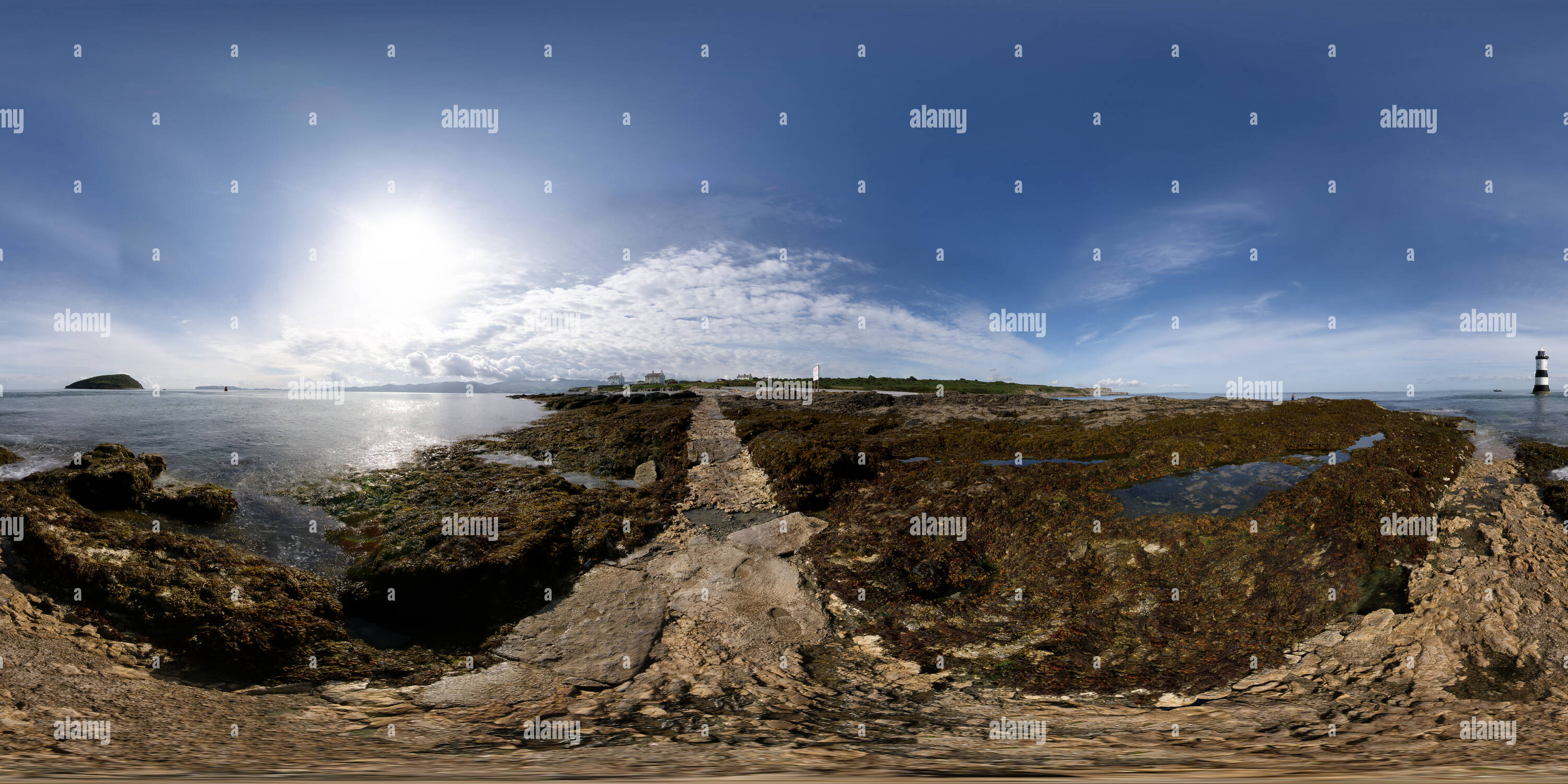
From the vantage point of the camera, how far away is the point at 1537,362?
6569 cm

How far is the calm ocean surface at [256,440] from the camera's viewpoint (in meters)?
14.7

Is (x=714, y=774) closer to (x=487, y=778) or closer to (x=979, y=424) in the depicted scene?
(x=487, y=778)

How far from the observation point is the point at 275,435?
3041cm

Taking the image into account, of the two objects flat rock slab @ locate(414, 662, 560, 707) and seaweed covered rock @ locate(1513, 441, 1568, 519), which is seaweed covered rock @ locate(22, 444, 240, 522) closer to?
flat rock slab @ locate(414, 662, 560, 707)

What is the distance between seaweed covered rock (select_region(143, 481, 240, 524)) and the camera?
1433cm

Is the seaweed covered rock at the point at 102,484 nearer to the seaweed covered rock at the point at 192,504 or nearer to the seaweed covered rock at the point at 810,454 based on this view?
the seaweed covered rock at the point at 192,504

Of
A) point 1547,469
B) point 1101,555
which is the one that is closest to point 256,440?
point 1101,555

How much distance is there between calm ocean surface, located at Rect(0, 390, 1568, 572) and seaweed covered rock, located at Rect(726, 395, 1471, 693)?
40.2ft

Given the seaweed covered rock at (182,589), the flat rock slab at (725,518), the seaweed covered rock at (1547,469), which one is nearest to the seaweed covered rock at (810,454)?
the flat rock slab at (725,518)

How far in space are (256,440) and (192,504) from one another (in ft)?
58.8

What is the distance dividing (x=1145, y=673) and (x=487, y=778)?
29.9 ft

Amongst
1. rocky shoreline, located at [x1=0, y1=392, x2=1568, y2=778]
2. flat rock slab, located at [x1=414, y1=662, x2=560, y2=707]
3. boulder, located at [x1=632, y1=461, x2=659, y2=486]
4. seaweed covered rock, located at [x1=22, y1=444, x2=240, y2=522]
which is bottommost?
flat rock slab, located at [x1=414, y1=662, x2=560, y2=707]

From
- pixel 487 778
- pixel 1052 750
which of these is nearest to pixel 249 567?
pixel 487 778

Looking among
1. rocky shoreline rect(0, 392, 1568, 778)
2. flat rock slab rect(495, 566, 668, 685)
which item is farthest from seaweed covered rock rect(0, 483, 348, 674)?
flat rock slab rect(495, 566, 668, 685)
